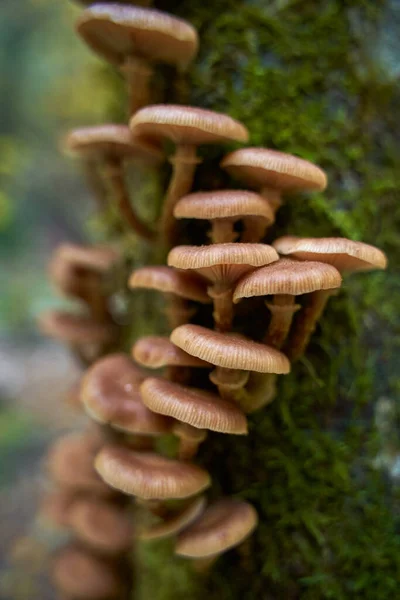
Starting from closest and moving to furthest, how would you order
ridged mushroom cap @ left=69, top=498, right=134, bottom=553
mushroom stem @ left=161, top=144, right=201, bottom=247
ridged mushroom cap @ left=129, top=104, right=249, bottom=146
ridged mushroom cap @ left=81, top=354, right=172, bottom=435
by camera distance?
ridged mushroom cap @ left=129, top=104, right=249, bottom=146 → ridged mushroom cap @ left=81, top=354, right=172, bottom=435 → mushroom stem @ left=161, top=144, right=201, bottom=247 → ridged mushroom cap @ left=69, top=498, right=134, bottom=553

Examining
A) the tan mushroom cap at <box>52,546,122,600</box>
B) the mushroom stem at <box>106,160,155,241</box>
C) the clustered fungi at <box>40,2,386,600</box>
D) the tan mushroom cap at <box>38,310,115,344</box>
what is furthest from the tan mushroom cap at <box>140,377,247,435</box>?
the tan mushroom cap at <box>52,546,122,600</box>

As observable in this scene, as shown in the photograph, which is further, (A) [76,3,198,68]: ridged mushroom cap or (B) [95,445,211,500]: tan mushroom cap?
(A) [76,3,198,68]: ridged mushroom cap

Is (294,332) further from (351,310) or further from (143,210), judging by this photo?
(143,210)

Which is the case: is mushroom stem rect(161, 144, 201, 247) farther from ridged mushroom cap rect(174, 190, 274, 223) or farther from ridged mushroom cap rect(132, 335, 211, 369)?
ridged mushroom cap rect(132, 335, 211, 369)

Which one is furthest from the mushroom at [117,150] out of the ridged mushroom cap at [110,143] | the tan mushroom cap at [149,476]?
the tan mushroom cap at [149,476]

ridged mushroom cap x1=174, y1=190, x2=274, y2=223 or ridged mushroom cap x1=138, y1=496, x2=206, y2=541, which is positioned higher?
ridged mushroom cap x1=174, y1=190, x2=274, y2=223

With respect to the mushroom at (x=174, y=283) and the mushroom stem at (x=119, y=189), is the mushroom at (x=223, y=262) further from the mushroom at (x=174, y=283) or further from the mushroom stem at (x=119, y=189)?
the mushroom stem at (x=119, y=189)

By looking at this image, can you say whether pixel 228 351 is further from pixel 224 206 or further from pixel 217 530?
pixel 217 530

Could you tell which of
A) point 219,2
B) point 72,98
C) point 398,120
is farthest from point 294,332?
point 72,98
